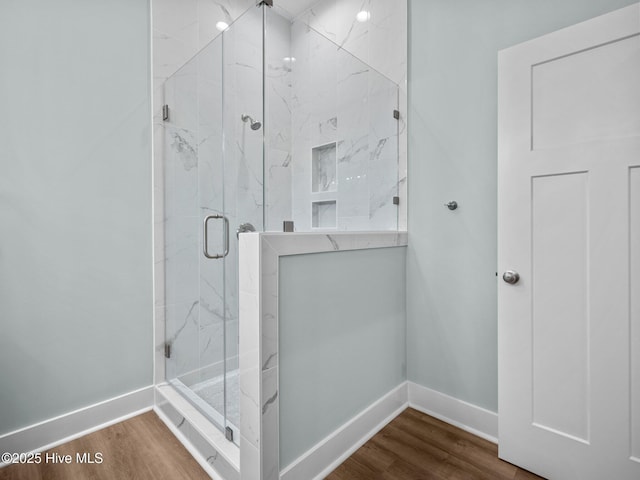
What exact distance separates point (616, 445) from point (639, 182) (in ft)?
3.32

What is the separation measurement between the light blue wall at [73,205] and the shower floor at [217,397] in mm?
403

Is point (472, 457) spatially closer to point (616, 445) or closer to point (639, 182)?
point (616, 445)

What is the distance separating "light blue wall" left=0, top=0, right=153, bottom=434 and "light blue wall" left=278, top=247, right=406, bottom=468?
119 centimetres

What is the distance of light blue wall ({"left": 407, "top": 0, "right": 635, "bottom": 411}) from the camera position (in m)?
1.59

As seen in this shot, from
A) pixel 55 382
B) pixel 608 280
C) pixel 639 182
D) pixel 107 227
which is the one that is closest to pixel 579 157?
pixel 639 182

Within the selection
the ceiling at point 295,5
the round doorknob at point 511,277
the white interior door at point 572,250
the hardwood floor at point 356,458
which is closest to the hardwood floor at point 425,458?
the hardwood floor at point 356,458

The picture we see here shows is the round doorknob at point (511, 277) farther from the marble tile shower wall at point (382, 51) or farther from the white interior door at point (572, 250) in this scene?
the marble tile shower wall at point (382, 51)

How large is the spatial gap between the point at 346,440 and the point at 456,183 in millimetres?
1454

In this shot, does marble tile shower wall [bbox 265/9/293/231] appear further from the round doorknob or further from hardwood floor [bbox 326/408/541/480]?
hardwood floor [bbox 326/408/541/480]

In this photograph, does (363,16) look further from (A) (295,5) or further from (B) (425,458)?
(B) (425,458)

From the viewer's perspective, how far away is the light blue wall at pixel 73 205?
149 centimetres

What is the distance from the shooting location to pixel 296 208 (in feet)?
5.78

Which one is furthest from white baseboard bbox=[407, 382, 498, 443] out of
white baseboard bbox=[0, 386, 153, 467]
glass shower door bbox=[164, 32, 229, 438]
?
white baseboard bbox=[0, 386, 153, 467]

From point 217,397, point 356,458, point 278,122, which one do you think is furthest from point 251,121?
point 356,458
